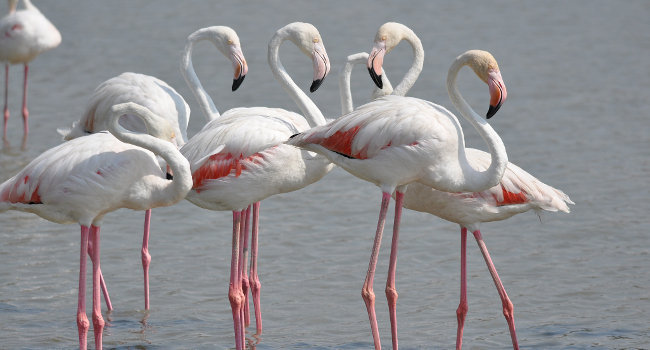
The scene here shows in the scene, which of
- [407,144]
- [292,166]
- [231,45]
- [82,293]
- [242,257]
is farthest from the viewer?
[231,45]

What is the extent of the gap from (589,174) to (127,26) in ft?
32.4

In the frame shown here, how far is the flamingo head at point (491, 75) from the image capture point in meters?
5.57

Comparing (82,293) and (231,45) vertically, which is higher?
(231,45)

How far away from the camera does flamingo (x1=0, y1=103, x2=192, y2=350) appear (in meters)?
5.34

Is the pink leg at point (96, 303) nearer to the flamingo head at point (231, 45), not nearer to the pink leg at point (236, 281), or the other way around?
the pink leg at point (236, 281)

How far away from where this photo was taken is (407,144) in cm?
553

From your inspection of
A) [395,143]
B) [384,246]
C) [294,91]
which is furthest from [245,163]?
[384,246]

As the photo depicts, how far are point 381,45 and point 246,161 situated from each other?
3.42 feet

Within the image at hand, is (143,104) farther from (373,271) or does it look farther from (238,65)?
(373,271)

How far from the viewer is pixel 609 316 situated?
639 cm

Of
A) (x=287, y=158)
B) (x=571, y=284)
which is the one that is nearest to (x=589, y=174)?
(x=571, y=284)

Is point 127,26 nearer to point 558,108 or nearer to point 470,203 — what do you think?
point 558,108

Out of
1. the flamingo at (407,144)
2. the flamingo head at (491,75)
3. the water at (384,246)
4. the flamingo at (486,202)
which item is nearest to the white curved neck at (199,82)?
the water at (384,246)

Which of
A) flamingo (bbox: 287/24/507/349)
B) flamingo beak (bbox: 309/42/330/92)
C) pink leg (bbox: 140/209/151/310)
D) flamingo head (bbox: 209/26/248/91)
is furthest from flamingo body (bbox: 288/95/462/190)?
pink leg (bbox: 140/209/151/310)
